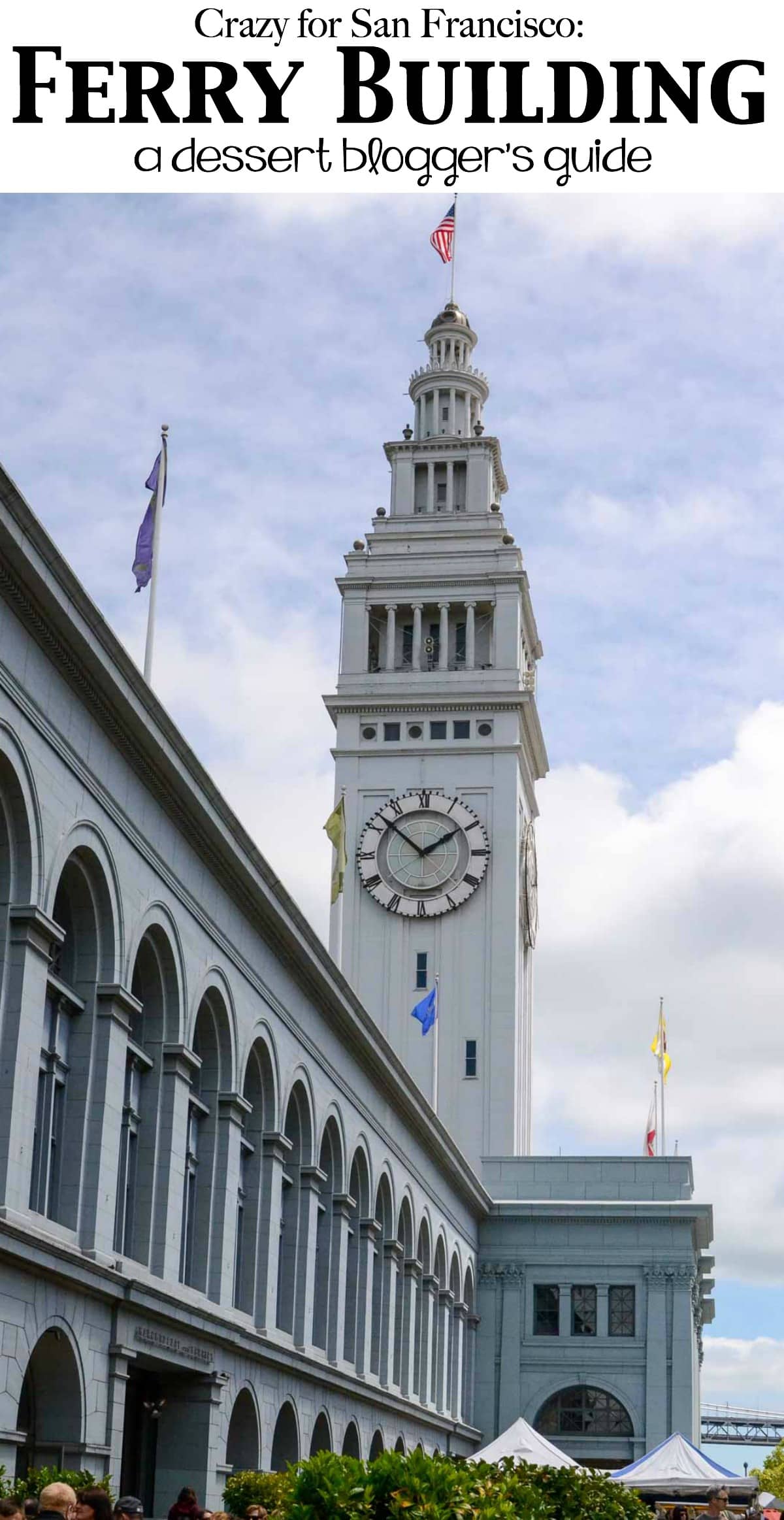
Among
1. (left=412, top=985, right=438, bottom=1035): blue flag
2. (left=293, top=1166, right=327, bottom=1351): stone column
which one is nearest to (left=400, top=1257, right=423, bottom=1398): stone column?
(left=412, top=985, right=438, bottom=1035): blue flag

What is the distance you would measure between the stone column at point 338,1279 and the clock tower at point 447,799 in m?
32.3

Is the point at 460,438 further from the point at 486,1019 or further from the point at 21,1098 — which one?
the point at 21,1098

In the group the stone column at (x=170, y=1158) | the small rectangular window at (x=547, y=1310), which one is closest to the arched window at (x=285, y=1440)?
the stone column at (x=170, y=1158)

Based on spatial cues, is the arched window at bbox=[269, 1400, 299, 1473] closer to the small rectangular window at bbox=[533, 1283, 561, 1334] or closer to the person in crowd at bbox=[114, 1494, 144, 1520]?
the person in crowd at bbox=[114, 1494, 144, 1520]

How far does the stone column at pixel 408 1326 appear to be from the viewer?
197 ft

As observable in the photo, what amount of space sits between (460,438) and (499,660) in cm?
1404

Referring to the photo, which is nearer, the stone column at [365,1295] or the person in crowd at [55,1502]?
the person in crowd at [55,1502]

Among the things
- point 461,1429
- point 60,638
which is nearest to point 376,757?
point 461,1429

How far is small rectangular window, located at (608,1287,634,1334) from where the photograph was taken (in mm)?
76500

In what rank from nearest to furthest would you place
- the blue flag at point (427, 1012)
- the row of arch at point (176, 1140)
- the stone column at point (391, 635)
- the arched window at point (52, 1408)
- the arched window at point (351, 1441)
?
the arched window at point (52, 1408) → the row of arch at point (176, 1140) → the arched window at point (351, 1441) → the blue flag at point (427, 1012) → the stone column at point (391, 635)

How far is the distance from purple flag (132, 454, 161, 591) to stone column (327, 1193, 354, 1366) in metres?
19.3

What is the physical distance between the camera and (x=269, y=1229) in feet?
137

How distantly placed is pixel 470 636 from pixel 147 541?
55.1 metres

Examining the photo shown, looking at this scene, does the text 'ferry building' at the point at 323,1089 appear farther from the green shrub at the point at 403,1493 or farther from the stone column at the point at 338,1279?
the green shrub at the point at 403,1493
